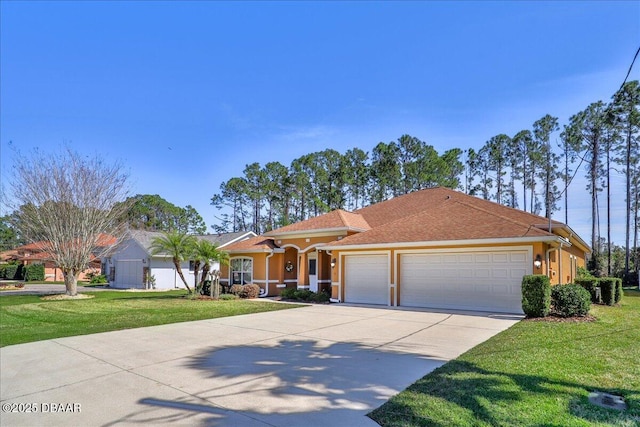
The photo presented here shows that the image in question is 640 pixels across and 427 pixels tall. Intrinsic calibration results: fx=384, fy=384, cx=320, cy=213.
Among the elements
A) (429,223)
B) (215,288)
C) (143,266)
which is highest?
(429,223)

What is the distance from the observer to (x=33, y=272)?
40156 millimetres

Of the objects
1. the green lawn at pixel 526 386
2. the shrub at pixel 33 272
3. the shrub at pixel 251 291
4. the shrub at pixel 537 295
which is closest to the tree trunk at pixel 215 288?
the shrub at pixel 251 291

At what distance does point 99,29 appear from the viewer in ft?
41.8

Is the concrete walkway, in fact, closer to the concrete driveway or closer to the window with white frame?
the window with white frame

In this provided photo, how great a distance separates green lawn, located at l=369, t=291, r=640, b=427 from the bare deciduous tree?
70.6ft

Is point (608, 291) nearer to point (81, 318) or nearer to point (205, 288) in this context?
point (205, 288)

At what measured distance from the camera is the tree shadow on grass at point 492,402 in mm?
3980

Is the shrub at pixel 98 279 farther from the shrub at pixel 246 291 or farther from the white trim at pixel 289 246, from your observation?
the white trim at pixel 289 246

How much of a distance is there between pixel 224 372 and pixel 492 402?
379 cm

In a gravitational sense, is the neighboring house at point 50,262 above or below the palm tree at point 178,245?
below

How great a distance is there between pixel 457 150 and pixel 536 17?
1152 inches

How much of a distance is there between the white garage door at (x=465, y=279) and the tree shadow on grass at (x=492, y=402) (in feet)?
28.7

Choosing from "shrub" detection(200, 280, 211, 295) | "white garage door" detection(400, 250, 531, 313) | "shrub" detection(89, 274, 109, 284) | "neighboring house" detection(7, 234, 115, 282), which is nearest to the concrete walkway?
"neighboring house" detection(7, 234, 115, 282)

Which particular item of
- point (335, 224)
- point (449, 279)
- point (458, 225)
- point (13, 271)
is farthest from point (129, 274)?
point (458, 225)
